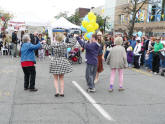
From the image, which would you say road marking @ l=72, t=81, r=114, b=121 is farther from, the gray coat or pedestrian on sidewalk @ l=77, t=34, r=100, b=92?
the gray coat

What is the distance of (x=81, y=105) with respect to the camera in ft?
17.6

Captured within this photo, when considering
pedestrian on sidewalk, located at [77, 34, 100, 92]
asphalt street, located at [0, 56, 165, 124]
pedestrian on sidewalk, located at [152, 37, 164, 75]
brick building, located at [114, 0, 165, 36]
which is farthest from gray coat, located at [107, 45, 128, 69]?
brick building, located at [114, 0, 165, 36]

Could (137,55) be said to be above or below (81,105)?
above

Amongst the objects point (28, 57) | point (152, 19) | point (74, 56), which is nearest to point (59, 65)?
point (28, 57)

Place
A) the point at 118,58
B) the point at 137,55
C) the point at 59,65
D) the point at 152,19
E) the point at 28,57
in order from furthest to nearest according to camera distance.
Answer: the point at 152,19 < the point at 137,55 < the point at 118,58 < the point at 28,57 < the point at 59,65

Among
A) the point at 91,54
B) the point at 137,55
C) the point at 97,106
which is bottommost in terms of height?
the point at 97,106

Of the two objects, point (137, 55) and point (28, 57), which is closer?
point (28, 57)

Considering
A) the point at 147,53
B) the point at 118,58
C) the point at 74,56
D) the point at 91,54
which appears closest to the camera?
the point at 91,54

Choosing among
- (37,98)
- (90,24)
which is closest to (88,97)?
(37,98)

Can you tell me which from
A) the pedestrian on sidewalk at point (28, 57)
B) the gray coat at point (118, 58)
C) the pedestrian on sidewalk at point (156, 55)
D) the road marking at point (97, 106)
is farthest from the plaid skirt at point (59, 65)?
the pedestrian on sidewalk at point (156, 55)

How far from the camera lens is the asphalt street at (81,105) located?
14.8 feet

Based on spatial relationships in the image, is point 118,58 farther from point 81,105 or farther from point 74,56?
point 74,56

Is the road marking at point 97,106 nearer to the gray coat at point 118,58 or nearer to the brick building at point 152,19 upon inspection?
the gray coat at point 118,58

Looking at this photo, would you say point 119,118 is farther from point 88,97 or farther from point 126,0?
point 126,0
